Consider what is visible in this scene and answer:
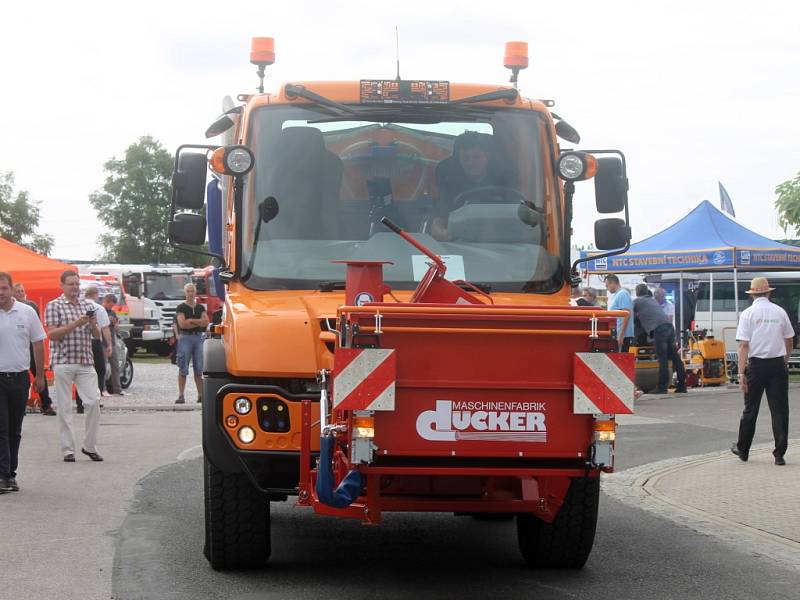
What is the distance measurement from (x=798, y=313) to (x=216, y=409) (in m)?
30.5

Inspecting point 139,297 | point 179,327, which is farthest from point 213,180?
point 139,297

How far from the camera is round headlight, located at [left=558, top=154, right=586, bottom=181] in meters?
8.20

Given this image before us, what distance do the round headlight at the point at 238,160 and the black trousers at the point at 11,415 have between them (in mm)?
4528

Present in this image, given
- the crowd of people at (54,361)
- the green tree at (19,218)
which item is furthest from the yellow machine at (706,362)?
the green tree at (19,218)

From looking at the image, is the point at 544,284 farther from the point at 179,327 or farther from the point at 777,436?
the point at 179,327

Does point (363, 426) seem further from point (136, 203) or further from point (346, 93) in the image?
point (136, 203)

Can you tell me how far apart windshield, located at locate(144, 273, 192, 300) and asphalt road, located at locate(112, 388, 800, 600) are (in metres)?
34.6

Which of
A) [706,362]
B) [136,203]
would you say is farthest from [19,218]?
[706,362]

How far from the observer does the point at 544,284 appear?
8.02 meters

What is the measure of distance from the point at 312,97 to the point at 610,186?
1.96 metres

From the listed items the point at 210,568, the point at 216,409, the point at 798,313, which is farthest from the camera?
the point at 798,313

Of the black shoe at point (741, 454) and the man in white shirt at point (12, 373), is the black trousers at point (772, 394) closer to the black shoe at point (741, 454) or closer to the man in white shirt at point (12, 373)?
the black shoe at point (741, 454)

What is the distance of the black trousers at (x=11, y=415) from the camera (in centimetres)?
1134

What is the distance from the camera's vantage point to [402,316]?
620 cm
